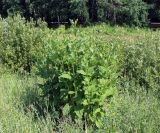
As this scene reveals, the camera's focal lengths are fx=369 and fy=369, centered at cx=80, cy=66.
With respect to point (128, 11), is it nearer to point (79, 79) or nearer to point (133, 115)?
point (79, 79)

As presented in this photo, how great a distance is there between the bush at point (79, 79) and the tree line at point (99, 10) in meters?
17.8

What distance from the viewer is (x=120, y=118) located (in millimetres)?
4598

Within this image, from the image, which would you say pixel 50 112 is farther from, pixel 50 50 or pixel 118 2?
pixel 118 2

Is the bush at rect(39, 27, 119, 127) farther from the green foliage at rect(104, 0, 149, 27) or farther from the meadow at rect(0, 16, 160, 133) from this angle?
the green foliage at rect(104, 0, 149, 27)

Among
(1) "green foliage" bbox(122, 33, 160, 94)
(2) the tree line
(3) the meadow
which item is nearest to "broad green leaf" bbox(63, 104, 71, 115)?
(3) the meadow

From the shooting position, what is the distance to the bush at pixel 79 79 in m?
4.57

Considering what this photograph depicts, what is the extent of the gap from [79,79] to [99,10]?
19.0 metres

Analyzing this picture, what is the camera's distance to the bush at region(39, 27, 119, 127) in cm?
457

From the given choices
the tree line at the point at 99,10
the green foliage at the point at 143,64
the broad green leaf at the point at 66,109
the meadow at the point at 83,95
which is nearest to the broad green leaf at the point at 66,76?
the meadow at the point at 83,95

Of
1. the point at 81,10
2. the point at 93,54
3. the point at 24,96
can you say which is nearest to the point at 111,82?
the point at 93,54

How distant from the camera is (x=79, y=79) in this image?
15.3 feet

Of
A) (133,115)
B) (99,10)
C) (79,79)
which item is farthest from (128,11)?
(133,115)

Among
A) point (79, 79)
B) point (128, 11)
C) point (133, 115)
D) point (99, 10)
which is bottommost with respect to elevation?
point (133, 115)

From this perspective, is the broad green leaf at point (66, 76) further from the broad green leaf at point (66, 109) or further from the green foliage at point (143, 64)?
the green foliage at point (143, 64)
